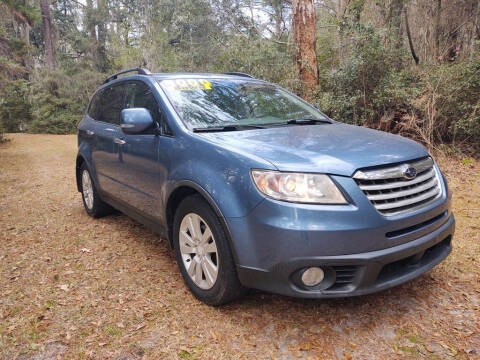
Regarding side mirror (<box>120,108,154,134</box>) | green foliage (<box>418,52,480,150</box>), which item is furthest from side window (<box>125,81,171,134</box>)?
green foliage (<box>418,52,480,150</box>)

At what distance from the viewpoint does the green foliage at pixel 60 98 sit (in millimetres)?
19672

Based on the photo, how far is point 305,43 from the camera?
8875 millimetres

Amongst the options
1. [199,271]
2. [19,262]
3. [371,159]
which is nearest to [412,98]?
[371,159]

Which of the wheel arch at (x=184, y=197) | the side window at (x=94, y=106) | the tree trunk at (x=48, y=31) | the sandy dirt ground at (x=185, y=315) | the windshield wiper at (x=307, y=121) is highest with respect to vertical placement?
the tree trunk at (x=48, y=31)

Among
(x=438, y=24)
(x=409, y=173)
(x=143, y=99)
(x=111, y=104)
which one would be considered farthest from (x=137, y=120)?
(x=438, y=24)

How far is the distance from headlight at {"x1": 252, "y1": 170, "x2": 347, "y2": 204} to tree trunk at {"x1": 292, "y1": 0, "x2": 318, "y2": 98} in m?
7.04

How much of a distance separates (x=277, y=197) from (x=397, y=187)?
0.77m

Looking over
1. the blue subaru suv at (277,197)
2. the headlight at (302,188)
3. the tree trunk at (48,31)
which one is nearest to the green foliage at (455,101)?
the blue subaru suv at (277,197)

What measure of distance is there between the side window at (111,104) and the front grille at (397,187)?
2848 mm

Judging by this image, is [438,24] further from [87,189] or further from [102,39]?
[102,39]

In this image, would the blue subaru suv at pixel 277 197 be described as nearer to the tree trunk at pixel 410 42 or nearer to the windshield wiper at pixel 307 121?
the windshield wiper at pixel 307 121

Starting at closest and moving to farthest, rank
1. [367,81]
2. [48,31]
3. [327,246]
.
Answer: [327,246] → [367,81] → [48,31]

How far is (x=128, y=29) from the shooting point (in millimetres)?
22516

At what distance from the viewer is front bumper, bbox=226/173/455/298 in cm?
→ 208
